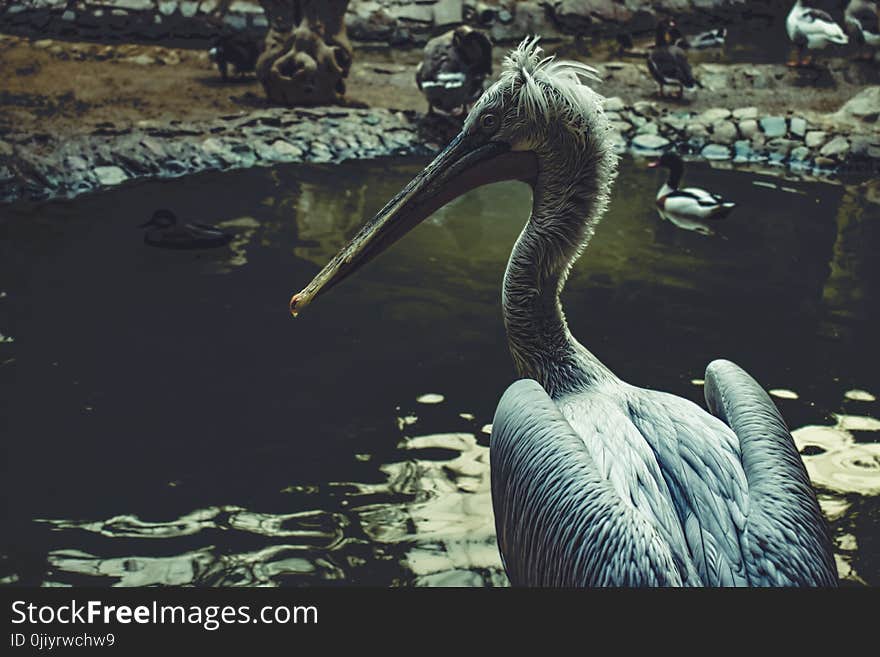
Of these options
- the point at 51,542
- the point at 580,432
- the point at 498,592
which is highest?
the point at 580,432

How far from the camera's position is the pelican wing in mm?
1904

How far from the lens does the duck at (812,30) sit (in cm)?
994

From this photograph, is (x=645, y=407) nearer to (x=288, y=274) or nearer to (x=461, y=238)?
(x=288, y=274)

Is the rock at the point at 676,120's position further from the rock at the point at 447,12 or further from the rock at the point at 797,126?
the rock at the point at 447,12

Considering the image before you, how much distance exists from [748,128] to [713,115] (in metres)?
0.40

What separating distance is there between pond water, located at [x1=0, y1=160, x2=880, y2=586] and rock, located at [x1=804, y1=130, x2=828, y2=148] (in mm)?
1503

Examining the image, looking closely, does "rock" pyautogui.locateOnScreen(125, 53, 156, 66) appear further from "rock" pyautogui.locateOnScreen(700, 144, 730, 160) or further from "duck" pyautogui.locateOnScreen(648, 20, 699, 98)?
"rock" pyautogui.locateOnScreen(700, 144, 730, 160)

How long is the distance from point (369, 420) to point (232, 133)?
465cm

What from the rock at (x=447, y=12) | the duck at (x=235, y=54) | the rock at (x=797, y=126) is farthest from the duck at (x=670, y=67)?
the duck at (x=235, y=54)

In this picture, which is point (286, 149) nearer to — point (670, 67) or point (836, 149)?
point (670, 67)

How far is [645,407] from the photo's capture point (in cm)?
236

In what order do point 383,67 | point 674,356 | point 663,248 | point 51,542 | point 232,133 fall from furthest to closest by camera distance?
point 383,67, point 232,133, point 663,248, point 674,356, point 51,542

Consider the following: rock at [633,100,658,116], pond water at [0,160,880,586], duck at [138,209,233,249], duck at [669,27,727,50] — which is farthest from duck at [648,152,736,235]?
duck at [669,27,727,50]

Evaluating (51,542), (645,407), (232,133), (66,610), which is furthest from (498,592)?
(232,133)
